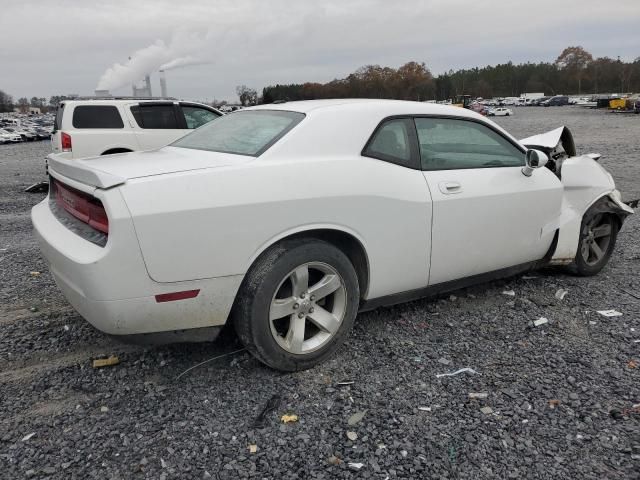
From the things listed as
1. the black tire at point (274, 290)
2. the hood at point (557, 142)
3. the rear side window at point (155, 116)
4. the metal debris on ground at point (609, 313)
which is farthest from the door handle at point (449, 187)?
the rear side window at point (155, 116)

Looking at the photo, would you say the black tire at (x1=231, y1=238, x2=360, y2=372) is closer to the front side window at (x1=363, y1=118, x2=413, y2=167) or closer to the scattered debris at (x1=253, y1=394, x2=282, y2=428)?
the scattered debris at (x1=253, y1=394, x2=282, y2=428)

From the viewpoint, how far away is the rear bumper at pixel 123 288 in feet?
8.23

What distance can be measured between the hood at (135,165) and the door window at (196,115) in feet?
24.9

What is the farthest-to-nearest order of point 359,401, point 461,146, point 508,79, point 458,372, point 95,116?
1. point 508,79
2. point 95,116
3. point 461,146
4. point 458,372
5. point 359,401

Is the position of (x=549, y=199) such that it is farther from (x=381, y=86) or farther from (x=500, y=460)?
(x=381, y=86)

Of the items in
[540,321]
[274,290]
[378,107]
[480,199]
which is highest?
[378,107]

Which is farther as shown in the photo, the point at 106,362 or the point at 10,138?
the point at 10,138

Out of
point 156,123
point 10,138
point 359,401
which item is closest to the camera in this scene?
point 359,401

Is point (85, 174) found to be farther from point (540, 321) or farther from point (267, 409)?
point (540, 321)

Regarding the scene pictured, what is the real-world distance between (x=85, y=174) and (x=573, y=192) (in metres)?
3.70

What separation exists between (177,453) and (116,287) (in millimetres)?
824

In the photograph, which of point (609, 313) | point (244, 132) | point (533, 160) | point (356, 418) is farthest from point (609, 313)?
point (244, 132)

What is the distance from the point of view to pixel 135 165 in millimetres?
2957

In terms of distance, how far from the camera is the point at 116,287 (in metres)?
2.54
